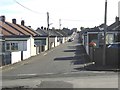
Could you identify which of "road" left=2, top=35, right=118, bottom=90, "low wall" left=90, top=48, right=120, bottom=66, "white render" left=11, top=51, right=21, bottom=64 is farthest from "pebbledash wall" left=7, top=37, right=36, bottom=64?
"low wall" left=90, top=48, right=120, bottom=66

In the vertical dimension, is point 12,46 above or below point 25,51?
above

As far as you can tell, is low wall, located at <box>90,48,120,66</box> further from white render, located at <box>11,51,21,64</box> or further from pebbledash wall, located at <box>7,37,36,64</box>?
pebbledash wall, located at <box>7,37,36,64</box>

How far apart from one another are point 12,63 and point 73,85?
57.7ft

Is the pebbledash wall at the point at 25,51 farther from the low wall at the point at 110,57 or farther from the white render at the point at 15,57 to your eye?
the low wall at the point at 110,57

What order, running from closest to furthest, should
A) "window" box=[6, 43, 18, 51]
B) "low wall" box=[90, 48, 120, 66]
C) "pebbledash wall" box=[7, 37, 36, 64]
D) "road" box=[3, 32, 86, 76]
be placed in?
"road" box=[3, 32, 86, 76] < "low wall" box=[90, 48, 120, 66] < "pebbledash wall" box=[7, 37, 36, 64] < "window" box=[6, 43, 18, 51]

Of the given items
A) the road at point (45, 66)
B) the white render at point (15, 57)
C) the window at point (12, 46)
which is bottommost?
the road at point (45, 66)

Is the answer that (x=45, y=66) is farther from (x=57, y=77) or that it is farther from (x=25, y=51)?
(x=25, y=51)

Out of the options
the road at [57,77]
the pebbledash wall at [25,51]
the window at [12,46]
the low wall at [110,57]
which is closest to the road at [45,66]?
the road at [57,77]

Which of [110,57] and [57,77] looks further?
[110,57]

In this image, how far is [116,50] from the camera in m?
31.1

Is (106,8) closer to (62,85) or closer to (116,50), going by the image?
(116,50)

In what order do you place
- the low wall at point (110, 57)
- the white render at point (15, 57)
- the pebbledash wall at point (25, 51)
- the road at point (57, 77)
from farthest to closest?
the pebbledash wall at point (25, 51)
the white render at point (15, 57)
the low wall at point (110, 57)
the road at point (57, 77)

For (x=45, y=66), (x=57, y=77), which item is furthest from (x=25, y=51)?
(x=57, y=77)

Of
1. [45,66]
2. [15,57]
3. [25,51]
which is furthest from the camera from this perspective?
[25,51]
